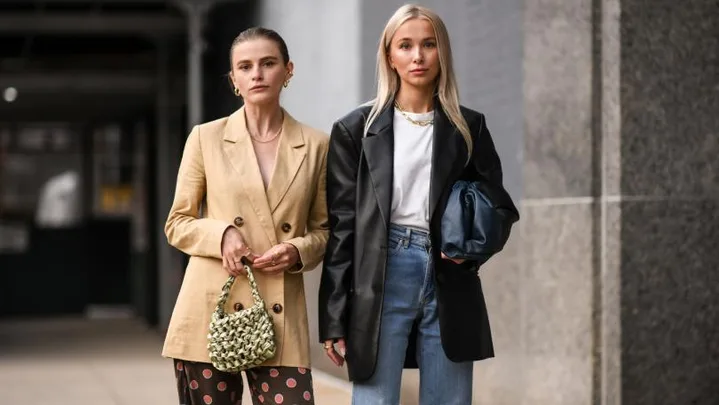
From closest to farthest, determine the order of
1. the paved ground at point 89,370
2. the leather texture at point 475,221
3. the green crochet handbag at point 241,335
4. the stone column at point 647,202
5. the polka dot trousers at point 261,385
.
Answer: the leather texture at point 475,221
the green crochet handbag at point 241,335
the polka dot trousers at point 261,385
the stone column at point 647,202
the paved ground at point 89,370

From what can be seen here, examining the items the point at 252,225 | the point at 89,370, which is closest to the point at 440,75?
the point at 252,225

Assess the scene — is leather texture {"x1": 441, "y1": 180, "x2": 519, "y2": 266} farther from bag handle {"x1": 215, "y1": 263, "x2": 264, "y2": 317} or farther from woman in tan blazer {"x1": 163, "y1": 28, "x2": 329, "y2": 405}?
bag handle {"x1": 215, "y1": 263, "x2": 264, "y2": 317}

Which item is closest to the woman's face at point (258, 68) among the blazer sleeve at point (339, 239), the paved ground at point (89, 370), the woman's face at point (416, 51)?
the blazer sleeve at point (339, 239)

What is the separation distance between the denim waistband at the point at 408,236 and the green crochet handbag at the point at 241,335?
431 millimetres

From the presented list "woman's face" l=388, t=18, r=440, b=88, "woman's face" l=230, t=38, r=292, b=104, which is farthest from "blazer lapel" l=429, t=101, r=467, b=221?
"woman's face" l=230, t=38, r=292, b=104

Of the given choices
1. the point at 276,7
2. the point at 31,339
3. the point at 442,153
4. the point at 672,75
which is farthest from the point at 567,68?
the point at 31,339

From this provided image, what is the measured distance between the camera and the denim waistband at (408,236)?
12.4 ft

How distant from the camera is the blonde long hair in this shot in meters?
3.80

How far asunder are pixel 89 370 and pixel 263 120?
944cm

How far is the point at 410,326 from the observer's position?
3.81 m

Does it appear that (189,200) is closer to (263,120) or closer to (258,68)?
(263,120)

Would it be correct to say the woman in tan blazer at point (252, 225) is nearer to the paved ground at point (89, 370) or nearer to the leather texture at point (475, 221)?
the leather texture at point (475, 221)

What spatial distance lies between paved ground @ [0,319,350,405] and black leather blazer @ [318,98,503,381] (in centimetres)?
526

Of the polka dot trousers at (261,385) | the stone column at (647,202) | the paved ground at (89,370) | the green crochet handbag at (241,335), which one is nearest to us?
the green crochet handbag at (241,335)
